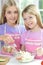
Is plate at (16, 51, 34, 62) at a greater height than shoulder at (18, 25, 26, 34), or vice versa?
shoulder at (18, 25, 26, 34)

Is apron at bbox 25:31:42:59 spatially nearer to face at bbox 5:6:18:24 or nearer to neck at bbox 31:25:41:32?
neck at bbox 31:25:41:32

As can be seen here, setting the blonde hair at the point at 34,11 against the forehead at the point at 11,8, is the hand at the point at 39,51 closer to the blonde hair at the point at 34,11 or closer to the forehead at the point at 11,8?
the blonde hair at the point at 34,11

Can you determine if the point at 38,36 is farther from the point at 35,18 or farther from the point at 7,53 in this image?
the point at 7,53

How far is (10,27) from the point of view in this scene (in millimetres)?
1674

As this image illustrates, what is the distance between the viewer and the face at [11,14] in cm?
165

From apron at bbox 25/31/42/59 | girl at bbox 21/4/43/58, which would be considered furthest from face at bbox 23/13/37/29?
apron at bbox 25/31/42/59

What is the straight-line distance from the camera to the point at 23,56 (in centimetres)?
157

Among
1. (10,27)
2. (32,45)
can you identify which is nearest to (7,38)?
(10,27)

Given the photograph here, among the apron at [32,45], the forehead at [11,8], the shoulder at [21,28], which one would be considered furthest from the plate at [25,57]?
the forehead at [11,8]

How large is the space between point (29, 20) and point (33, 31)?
0.08m

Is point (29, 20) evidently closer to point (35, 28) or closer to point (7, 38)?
point (35, 28)

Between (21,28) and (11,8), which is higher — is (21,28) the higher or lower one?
the lower one

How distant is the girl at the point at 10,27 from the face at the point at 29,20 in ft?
0.18

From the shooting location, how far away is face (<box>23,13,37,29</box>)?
1629mm
